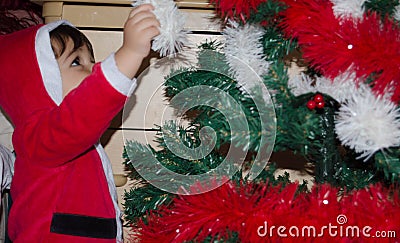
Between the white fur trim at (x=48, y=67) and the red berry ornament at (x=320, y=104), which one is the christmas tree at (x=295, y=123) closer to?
the red berry ornament at (x=320, y=104)

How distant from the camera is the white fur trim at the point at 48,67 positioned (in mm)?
772

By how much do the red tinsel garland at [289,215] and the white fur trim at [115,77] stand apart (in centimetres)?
16

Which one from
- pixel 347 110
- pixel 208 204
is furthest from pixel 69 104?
pixel 347 110

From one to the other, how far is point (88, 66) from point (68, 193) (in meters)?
0.20

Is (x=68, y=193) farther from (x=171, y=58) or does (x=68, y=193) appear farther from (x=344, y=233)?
(x=344, y=233)

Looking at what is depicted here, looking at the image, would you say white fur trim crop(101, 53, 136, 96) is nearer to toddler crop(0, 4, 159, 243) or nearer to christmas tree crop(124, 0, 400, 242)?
toddler crop(0, 4, 159, 243)

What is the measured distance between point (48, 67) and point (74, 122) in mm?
135

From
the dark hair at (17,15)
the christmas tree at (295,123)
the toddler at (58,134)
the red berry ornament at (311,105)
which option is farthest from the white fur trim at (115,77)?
the dark hair at (17,15)

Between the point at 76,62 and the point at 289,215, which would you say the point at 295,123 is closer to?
the point at 289,215

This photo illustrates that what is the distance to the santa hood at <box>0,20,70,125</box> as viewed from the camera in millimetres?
772

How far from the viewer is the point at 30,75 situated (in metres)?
0.78

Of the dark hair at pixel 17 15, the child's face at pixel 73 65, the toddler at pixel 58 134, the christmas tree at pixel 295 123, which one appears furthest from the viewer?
the dark hair at pixel 17 15

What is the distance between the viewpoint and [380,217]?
2.02 ft

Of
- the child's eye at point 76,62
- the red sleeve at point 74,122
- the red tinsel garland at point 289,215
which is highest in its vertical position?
the child's eye at point 76,62
